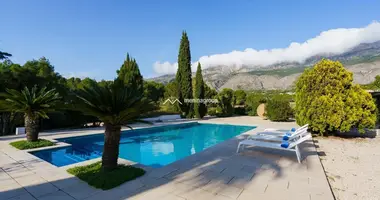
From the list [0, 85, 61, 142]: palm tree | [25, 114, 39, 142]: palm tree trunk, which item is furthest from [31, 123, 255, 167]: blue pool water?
[0, 85, 61, 142]: palm tree

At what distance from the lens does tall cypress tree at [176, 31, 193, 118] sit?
20.1 metres

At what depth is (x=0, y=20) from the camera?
357 inches

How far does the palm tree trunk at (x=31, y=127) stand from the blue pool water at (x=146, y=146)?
1234 millimetres

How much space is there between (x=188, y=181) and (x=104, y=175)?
1.90m

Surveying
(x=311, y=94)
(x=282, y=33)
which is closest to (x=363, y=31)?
(x=282, y=33)

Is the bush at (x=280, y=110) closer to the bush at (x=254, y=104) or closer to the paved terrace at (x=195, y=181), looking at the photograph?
the bush at (x=254, y=104)

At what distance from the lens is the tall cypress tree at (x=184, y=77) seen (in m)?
20.1

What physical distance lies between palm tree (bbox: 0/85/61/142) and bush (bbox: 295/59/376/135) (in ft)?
37.5

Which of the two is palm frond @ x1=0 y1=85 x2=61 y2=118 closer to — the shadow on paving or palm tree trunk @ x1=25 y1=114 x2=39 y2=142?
palm tree trunk @ x1=25 y1=114 x2=39 y2=142

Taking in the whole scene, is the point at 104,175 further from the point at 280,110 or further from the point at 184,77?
the point at 184,77

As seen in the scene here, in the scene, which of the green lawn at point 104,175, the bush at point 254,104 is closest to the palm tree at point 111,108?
the green lawn at point 104,175

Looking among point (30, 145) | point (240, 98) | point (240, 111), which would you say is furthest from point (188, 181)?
point (240, 98)

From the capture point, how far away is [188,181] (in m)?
4.10

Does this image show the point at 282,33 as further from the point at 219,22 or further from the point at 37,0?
the point at 37,0
